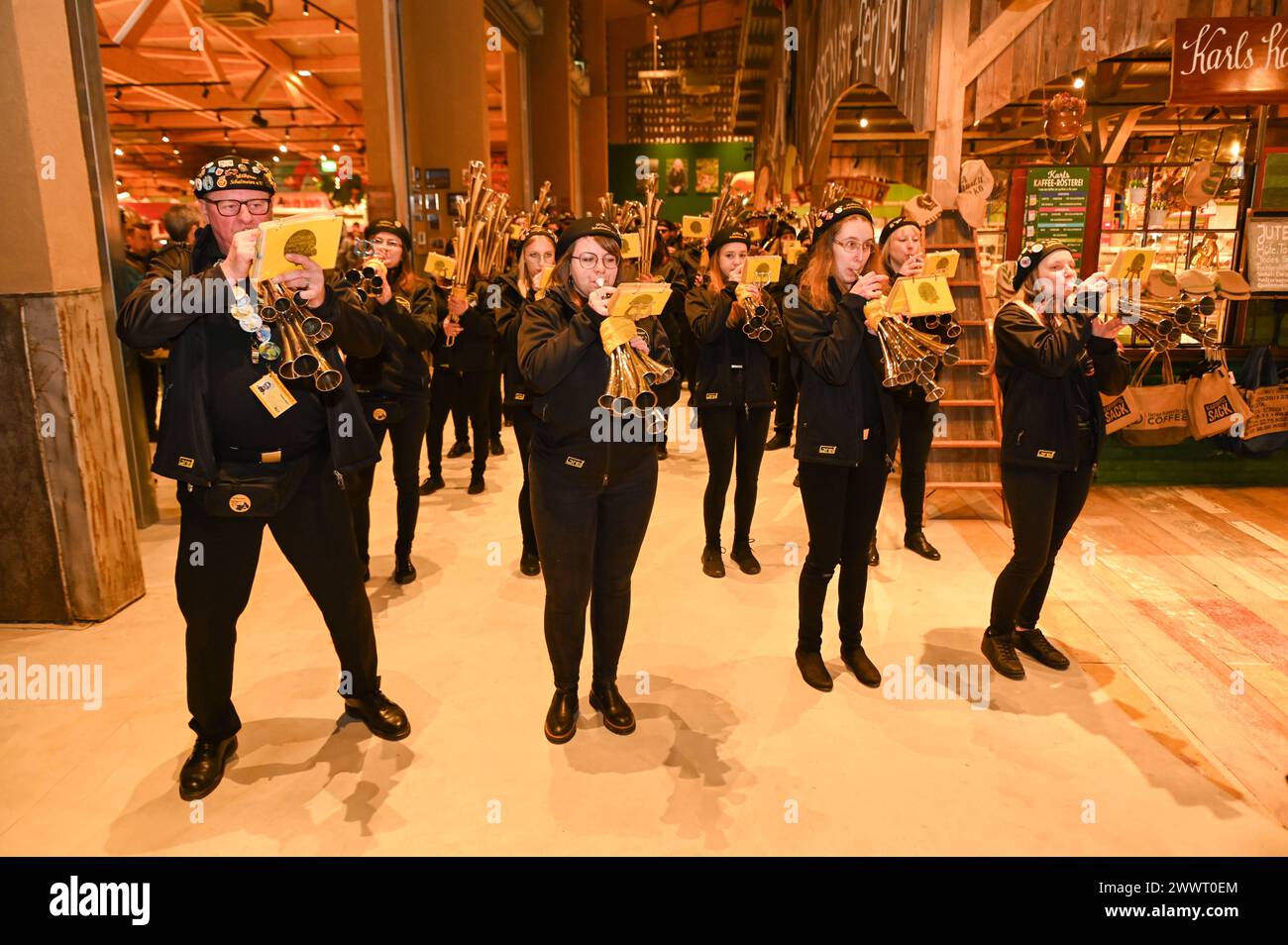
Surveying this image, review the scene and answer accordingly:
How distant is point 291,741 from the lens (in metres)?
3.05

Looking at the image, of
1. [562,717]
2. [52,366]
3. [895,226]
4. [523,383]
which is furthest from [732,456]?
[52,366]

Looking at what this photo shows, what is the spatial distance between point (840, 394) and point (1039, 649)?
141cm

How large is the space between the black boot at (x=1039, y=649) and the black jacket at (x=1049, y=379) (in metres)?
0.80

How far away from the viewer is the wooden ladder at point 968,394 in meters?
5.59

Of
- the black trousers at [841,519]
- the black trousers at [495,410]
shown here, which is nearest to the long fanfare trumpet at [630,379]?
the black trousers at [841,519]

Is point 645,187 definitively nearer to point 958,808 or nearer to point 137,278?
point 137,278

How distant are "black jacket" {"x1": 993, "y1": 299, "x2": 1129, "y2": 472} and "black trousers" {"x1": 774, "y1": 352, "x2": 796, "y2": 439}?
11.5 feet

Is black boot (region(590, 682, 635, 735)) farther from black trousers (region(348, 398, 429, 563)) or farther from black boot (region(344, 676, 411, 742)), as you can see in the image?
black trousers (region(348, 398, 429, 563))

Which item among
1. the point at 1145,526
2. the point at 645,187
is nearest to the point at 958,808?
the point at 1145,526

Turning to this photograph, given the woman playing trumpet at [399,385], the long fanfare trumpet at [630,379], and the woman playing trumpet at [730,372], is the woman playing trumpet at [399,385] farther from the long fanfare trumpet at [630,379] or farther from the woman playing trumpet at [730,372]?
the long fanfare trumpet at [630,379]

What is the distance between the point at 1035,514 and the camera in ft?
10.9

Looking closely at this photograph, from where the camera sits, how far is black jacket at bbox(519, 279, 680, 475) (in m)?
2.67

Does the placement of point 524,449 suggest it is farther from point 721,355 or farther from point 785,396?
point 785,396

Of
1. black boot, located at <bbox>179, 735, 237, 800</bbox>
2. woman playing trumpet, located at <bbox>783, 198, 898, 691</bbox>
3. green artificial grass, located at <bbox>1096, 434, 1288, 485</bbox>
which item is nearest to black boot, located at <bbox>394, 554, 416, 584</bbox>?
black boot, located at <bbox>179, 735, 237, 800</bbox>
